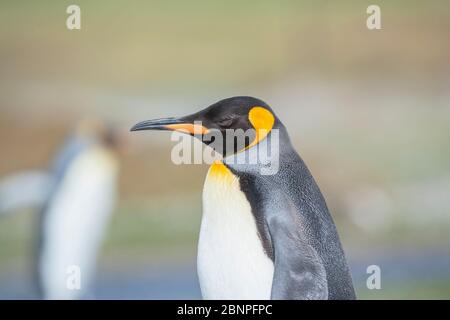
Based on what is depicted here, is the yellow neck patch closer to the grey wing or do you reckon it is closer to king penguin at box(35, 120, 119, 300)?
the grey wing

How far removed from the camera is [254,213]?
1.93m

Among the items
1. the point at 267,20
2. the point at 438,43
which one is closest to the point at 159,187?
the point at 267,20

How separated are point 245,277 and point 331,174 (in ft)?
3.41

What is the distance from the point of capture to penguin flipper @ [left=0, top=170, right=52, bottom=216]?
2.74 meters

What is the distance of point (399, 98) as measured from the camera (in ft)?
9.25

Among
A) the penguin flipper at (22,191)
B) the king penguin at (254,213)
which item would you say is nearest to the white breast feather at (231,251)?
the king penguin at (254,213)

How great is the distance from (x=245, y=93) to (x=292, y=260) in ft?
3.60

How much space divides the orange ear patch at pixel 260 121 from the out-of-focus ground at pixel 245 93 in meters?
0.84

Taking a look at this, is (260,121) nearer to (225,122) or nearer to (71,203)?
(225,122)

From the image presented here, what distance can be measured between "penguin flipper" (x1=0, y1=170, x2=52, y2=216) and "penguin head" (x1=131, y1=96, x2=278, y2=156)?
34.8 inches

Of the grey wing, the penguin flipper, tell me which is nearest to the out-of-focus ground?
the penguin flipper

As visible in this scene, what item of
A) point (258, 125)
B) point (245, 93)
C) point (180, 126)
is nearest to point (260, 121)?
point (258, 125)
